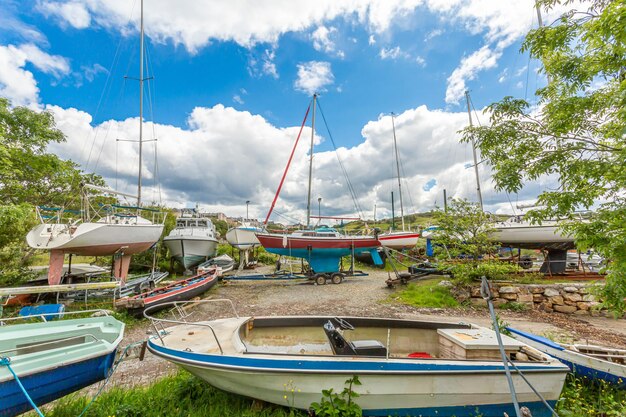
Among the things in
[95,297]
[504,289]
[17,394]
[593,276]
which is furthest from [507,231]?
[95,297]

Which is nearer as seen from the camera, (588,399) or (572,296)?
(588,399)

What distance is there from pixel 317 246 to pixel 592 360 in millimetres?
11350

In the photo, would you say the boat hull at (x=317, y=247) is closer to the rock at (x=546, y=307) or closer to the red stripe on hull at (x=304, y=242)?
the red stripe on hull at (x=304, y=242)

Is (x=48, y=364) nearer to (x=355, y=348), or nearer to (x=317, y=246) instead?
(x=355, y=348)

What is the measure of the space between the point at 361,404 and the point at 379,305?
7.03 m

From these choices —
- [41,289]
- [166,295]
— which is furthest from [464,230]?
[41,289]

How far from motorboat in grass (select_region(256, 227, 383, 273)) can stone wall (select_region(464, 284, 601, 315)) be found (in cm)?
688

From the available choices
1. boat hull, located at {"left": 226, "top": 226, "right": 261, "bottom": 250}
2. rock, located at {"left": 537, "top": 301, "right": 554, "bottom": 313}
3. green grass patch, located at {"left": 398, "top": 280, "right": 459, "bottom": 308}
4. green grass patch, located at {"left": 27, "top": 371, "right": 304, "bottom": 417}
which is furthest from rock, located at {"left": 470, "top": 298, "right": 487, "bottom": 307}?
boat hull, located at {"left": 226, "top": 226, "right": 261, "bottom": 250}

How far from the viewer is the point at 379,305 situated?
10.0 meters

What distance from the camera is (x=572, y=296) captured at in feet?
29.7

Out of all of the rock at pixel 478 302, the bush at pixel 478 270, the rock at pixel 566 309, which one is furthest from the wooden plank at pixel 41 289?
the rock at pixel 566 309

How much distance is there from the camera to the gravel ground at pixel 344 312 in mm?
5605

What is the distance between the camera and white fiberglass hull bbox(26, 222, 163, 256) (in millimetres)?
9438

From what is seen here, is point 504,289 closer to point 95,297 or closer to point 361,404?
point 361,404
